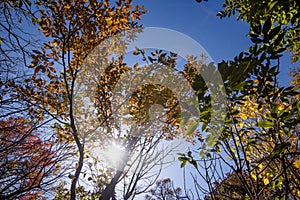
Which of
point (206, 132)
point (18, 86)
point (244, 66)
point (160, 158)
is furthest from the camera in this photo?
point (160, 158)

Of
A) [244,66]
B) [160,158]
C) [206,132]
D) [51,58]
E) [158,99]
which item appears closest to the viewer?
[244,66]

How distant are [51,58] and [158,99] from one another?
2888 mm

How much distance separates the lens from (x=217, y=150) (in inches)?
64.1

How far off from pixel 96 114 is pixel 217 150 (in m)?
3.75

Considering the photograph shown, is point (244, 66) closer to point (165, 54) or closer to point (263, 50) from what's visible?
point (263, 50)

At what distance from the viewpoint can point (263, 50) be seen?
126 cm

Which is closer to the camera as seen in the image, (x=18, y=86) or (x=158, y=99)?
(x=18, y=86)

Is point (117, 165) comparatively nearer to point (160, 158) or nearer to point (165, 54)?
point (160, 158)

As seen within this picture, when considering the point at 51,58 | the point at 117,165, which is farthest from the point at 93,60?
the point at 117,165

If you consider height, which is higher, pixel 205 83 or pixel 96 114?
pixel 96 114

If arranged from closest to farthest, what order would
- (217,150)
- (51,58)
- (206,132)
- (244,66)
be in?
(244,66)
(206,132)
(217,150)
(51,58)

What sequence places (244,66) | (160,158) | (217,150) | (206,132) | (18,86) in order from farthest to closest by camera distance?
(160,158), (18,86), (217,150), (206,132), (244,66)

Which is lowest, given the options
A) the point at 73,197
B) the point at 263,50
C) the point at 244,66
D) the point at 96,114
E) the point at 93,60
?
the point at 73,197

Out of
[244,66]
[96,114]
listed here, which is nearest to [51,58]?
[96,114]
